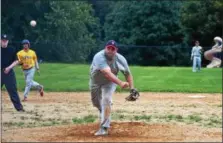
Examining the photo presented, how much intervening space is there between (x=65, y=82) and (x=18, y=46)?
21832mm

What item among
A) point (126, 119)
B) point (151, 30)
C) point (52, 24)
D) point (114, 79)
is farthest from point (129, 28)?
point (114, 79)

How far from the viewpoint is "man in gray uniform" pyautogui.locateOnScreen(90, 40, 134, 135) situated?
10086 millimetres

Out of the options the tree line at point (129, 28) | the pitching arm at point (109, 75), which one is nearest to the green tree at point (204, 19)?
the tree line at point (129, 28)

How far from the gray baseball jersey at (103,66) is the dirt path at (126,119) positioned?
1046 millimetres

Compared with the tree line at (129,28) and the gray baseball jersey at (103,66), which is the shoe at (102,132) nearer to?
the gray baseball jersey at (103,66)

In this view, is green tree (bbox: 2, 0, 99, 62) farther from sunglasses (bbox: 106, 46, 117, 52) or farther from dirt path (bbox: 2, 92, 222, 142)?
sunglasses (bbox: 106, 46, 117, 52)

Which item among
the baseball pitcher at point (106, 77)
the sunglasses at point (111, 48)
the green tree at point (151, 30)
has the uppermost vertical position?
the green tree at point (151, 30)

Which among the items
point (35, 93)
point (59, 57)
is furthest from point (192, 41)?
point (35, 93)

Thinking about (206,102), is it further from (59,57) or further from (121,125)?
(59,57)

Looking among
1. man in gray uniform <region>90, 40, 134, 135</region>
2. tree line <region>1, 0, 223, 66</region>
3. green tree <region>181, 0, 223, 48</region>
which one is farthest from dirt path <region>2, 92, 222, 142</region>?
tree line <region>1, 0, 223, 66</region>

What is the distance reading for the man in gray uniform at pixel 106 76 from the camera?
33.1 feet

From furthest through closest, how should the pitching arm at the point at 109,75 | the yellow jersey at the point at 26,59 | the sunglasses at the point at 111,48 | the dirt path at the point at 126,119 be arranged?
the yellow jersey at the point at 26,59 → the dirt path at the point at 126,119 → the sunglasses at the point at 111,48 → the pitching arm at the point at 109,75

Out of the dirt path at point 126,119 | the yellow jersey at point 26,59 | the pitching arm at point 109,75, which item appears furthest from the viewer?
the yellow jersey at point 26,59

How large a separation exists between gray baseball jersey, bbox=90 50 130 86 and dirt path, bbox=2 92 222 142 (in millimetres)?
1046
